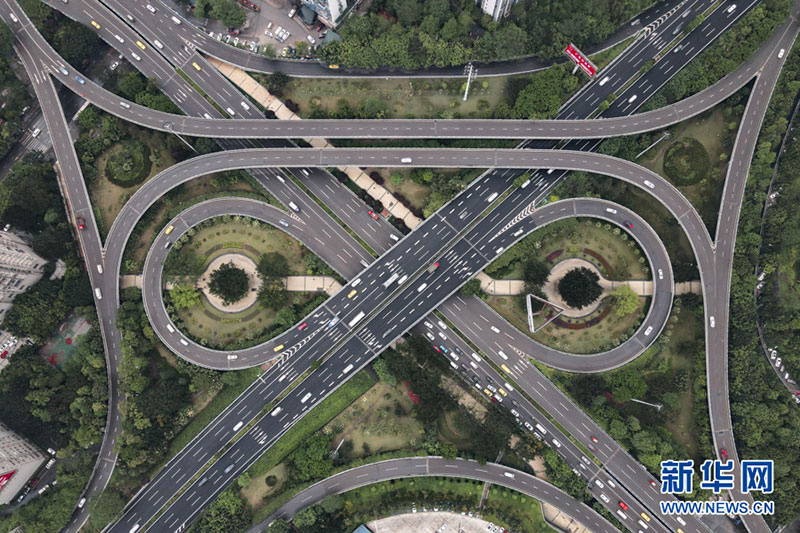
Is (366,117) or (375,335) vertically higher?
(366,117)

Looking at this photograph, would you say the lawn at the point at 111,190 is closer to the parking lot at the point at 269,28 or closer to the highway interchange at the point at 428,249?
the highway interchange at the point at 428,249

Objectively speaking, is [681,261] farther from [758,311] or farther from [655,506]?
[655,506]

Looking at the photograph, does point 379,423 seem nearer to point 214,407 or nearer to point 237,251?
point 214,407

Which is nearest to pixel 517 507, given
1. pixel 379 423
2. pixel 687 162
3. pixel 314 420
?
pixel 379 423

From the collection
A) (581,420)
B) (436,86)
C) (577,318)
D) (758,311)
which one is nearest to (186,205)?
(436,86)

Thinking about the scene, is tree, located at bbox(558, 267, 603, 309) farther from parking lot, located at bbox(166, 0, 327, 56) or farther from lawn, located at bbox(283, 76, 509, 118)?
parking lot, located at bbox(166, 0, 327, 56)

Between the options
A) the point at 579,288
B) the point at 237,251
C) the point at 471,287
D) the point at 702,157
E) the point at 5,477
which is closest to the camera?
the point at 5,477
